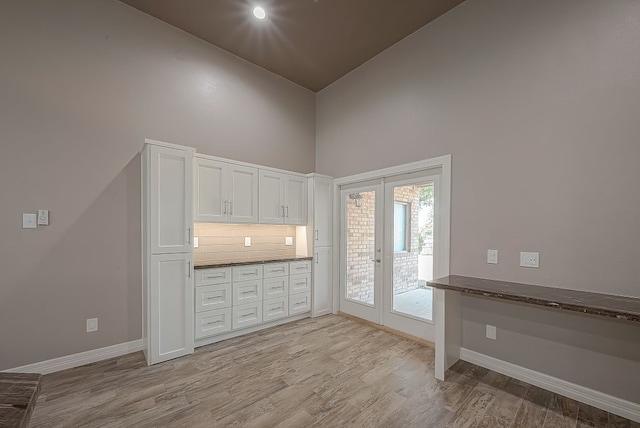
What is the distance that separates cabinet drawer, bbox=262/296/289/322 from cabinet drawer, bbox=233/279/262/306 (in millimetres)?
164

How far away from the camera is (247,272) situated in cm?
359

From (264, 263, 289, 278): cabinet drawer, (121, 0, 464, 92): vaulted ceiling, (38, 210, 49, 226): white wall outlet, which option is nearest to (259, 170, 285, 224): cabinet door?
(264, 263, 289, 278): cabinet drawer

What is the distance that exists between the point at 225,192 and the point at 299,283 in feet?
5.64

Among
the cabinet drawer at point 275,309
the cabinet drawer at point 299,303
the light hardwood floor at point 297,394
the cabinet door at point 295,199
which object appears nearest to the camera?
the light hardwood floor at point 297,394

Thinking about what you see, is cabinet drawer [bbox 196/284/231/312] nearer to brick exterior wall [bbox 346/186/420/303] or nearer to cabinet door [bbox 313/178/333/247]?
cabinet door [bbox 313/178/333/247]

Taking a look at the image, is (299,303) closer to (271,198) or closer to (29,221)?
(271,198)

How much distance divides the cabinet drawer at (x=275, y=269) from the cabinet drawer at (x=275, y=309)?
0.35 m

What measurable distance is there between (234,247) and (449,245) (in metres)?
2.85

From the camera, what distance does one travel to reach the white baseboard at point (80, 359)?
8.45 feet

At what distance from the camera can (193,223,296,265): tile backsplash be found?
3687 mm

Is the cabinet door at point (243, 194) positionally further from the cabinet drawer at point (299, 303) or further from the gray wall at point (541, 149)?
the gray wall at point (541, 149)

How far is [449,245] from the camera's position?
3.10 m

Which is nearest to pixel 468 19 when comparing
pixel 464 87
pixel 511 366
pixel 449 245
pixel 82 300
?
pixel 464 87

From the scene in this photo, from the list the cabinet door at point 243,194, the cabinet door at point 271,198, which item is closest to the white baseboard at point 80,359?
the cabinet door at point 243,194
